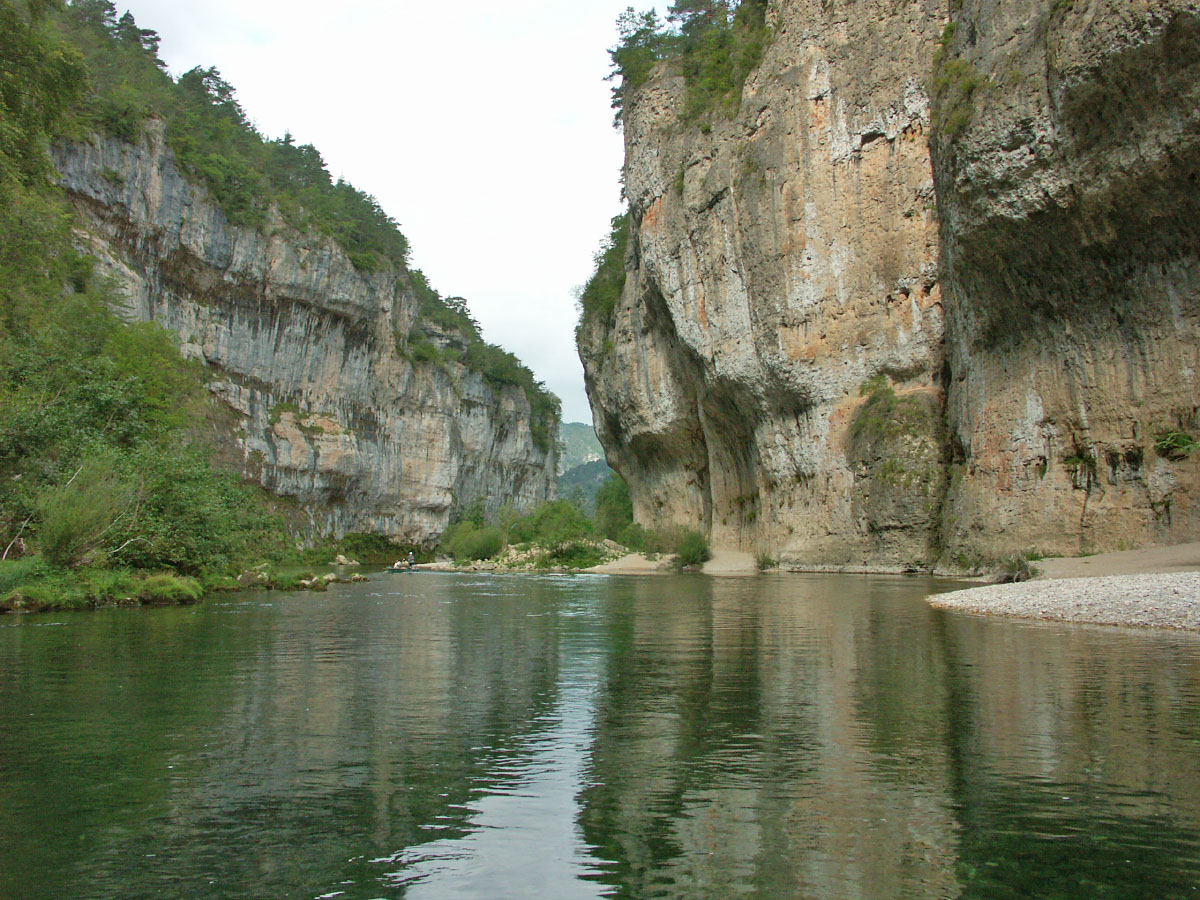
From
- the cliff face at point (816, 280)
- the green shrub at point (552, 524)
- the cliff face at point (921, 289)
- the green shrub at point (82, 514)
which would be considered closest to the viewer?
the green shrub at point (82, 514)

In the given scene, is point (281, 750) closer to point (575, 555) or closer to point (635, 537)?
point (575, 555)

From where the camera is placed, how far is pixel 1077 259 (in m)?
24.2

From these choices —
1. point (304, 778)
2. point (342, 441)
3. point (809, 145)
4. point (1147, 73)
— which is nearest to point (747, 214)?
point (809, 145)

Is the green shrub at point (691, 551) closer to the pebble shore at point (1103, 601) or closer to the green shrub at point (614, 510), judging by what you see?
the green shrub at point (614, 510)

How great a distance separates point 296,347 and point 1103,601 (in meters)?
71.8

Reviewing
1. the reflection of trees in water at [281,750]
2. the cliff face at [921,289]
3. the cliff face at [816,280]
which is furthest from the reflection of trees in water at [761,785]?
the cliff face at [816,280]

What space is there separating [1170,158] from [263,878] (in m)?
24.9

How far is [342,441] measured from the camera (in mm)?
79125

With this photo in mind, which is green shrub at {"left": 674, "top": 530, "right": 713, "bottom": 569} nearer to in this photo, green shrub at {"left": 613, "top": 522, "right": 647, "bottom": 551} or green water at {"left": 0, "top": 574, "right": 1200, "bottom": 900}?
green shrub at {"left": 613, "top": 522, "right": 647, "bottom": 551}

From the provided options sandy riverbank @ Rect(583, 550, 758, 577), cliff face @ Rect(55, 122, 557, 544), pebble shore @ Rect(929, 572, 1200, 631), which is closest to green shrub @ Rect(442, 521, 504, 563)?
cliff face @ Rect(55, 122, 557, 544)

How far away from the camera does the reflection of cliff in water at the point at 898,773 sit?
3.54 metres

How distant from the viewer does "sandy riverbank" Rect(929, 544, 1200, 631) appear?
12445mm

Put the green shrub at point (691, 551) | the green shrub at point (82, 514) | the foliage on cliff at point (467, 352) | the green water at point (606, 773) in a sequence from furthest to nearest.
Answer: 1. the foliage on cliff at point (467, 352)
2. the green shrub at point (691, 551)
3. the green shrub at point (82, 514)
4. the green water at point (606, 773)

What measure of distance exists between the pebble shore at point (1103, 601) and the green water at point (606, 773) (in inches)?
98.8
